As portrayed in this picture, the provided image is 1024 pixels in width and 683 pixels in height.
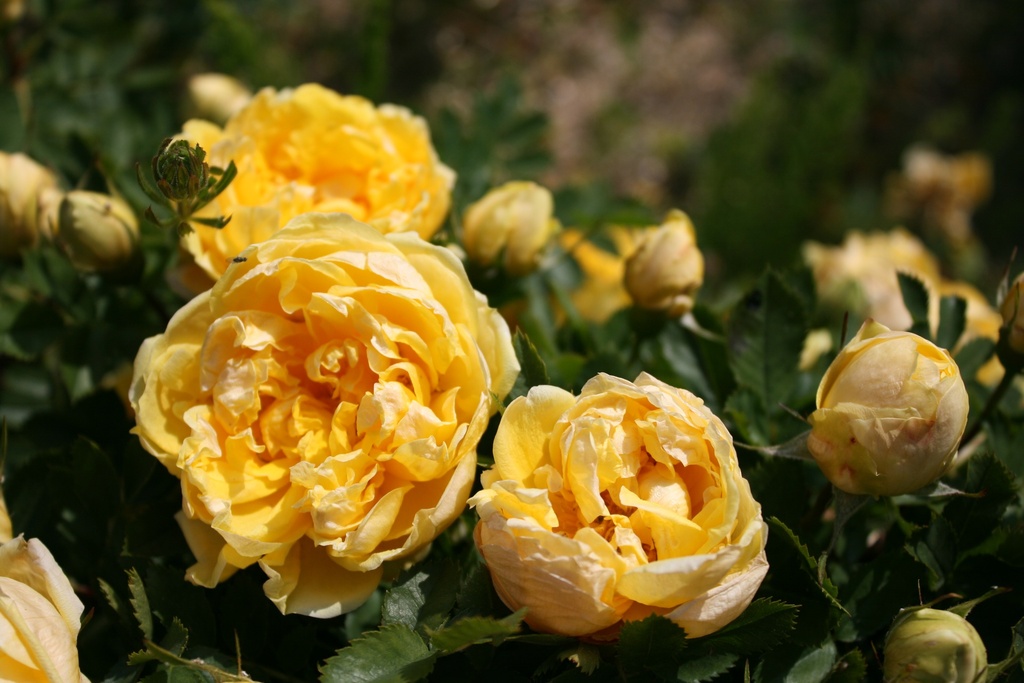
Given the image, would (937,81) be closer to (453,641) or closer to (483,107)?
(483,107)

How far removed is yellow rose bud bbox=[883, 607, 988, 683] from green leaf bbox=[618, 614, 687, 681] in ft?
0.48

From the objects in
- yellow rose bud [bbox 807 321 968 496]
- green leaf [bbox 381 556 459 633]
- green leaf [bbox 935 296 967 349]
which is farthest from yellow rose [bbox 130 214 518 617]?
green leaf [bbox 935 296 967 349]

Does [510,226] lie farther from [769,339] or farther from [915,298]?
[915,298]

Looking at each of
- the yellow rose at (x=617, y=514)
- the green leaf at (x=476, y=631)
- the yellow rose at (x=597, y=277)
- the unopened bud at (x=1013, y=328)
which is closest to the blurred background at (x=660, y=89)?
the yellow rose at (x=597, y=277)

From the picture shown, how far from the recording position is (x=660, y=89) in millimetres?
3205

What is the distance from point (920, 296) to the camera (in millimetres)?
833

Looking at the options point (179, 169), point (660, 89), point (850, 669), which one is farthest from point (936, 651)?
point (660, 89)

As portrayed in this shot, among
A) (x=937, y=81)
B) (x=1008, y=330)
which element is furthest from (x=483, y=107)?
(x=937, y=81)

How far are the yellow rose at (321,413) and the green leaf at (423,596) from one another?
3 cm

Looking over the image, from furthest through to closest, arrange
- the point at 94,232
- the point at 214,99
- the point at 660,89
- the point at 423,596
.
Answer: the point at 660,89 → the point at 214,99 → the point at 94,232 → the point at 423,596

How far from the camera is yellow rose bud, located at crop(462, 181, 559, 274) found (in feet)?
2.76

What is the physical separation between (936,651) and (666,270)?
1.34ft

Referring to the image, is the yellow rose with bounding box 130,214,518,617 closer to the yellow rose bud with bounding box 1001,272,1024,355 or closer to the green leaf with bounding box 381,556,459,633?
the green leaf with bounding box 381,556,459,633

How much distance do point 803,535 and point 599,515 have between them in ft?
Result: 0.74
